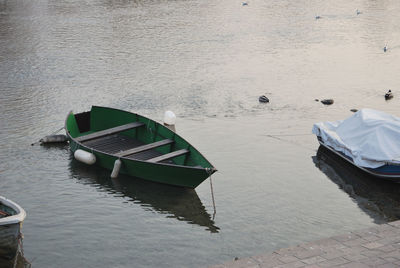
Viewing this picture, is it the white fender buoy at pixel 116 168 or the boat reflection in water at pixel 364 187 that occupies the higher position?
the white fender buoy at pixel 116 168

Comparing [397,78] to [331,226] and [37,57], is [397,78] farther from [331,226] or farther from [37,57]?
[37,57]

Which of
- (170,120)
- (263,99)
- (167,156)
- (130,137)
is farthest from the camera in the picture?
(263,99)

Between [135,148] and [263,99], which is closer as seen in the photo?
[135,148]

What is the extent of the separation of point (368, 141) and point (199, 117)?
921 cm

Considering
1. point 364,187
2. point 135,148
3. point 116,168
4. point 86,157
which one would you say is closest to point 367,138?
point 364,187

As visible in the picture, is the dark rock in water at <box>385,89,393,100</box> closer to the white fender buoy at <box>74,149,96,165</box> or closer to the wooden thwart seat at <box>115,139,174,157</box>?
the wooden thwart seat at <box>115,139,174,157</box>

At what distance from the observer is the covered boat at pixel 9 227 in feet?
47.9

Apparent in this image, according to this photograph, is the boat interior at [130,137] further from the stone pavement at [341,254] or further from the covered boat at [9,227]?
the covered boat at [9,227]

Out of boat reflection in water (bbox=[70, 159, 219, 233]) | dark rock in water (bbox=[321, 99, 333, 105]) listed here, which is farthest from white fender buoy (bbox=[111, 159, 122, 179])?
dark rock in water (bbox=[321, 99, 333, 105])

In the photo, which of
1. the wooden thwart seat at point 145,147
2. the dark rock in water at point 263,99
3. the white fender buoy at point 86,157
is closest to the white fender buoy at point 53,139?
the white fender buoy at point 86,157

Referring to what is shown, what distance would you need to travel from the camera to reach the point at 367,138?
2141cm

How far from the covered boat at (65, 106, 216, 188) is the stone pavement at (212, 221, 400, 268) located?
17.2 ft

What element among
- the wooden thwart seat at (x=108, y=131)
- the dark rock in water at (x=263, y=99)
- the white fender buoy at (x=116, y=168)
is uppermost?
the wooden thwart seat at (x=108, y=131)

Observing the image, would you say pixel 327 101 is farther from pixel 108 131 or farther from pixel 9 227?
pixel 9 227
